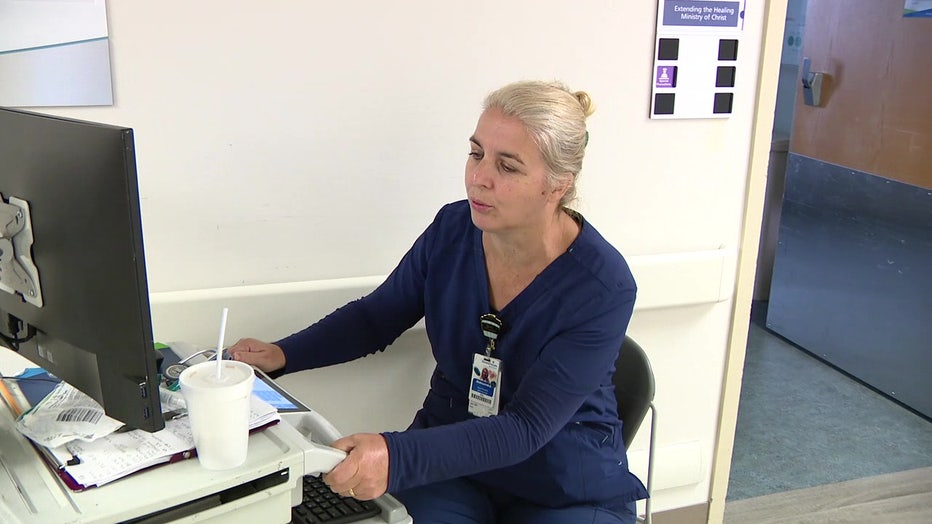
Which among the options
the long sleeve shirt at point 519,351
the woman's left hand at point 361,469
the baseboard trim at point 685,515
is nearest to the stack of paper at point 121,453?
the woman's left hand at point 361,469

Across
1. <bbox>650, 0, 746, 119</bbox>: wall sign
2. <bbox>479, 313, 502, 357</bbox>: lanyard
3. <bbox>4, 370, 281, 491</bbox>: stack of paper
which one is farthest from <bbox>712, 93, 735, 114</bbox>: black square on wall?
<bbox>4, 370, 281, 491</bbox>: stack of paper

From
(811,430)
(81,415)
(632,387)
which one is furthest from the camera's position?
(811,430)

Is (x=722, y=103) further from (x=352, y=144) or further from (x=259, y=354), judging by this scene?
(x=259, y=354)

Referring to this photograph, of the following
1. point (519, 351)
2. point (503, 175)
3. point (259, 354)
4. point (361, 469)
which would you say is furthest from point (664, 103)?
point (361, 469)

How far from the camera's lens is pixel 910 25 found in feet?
10.8

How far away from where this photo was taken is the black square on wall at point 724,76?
2.15 m

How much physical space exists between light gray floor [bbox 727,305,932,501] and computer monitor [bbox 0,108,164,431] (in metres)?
2.25

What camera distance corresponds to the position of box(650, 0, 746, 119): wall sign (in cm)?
207

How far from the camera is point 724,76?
2.15 m

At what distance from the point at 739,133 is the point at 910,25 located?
1.62 meters

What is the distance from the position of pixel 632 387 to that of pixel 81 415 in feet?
3.68

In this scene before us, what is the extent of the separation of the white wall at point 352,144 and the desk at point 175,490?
26.8 inches

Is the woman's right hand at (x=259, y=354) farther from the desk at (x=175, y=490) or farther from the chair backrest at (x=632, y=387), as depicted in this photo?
the chair backrest at (x=632, y=387)

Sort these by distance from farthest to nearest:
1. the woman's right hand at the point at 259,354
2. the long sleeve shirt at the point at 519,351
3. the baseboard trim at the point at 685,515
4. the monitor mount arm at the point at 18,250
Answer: the baseboard trim at the point at 685,515
the woman's right hand at the point at 259,354
the long sleeve shirt at the point at 519,351
the monitor mount arm at the point at 18,250
